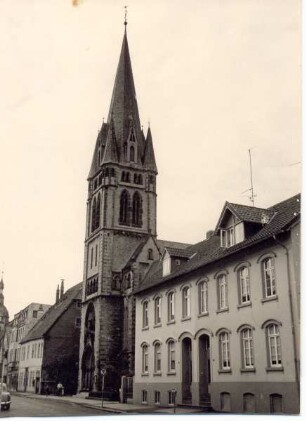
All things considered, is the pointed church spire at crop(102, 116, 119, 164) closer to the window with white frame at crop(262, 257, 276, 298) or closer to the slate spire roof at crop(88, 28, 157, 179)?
the slate spire roof at crop(88, 28, 157, 179)

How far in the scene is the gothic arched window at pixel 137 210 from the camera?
164 feet

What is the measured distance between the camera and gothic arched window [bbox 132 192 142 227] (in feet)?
164

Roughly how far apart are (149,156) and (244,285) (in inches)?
1281

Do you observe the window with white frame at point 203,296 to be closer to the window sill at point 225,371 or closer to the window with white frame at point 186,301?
the window with white frame at point 186,301

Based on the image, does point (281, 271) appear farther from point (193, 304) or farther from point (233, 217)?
point (193, 304)

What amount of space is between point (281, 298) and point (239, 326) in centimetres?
334

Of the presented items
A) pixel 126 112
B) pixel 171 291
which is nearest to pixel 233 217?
pixel 171 291

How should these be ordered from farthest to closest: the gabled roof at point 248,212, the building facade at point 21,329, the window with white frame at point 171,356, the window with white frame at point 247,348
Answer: the building facade at point 21,329
the window with white frame at point 171,356
the gabled roof at point 248,212
the window with white frame at point 247,348

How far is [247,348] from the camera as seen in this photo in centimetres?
2164

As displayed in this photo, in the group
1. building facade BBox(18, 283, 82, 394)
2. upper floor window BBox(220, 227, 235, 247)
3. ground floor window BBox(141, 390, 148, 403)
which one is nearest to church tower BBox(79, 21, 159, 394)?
building facade BBox(18, 283, 82, 394)

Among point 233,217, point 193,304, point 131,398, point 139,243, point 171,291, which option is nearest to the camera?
point 233,217

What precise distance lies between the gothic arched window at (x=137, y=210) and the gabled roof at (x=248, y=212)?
26065 mm

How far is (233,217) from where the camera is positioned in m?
24.2

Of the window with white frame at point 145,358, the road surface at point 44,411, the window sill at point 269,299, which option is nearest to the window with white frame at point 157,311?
the window with white frame at point 145,358
